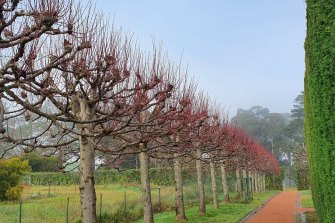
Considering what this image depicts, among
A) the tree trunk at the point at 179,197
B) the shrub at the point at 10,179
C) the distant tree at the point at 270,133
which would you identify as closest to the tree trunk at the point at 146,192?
the tree trunk at the point at 179,197

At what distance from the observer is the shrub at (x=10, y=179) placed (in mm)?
25703

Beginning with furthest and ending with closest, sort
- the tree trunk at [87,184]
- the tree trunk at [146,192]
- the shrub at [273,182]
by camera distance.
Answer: the shrub at [273,182]
the tree trunk at [146,192]
the tree trunk at [87,184]

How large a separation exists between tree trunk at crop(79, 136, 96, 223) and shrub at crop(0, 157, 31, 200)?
1866 centimetres

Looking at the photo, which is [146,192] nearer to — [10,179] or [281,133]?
[10,179]

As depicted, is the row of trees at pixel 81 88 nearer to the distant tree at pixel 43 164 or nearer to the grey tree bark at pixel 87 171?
the grey tree bark at pixel 87 171

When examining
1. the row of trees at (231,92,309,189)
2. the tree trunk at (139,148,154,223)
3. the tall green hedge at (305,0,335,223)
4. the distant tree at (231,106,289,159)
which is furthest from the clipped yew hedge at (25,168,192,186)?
the distant tree at (231,106,289,159)

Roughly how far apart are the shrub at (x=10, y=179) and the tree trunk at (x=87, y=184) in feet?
61.2

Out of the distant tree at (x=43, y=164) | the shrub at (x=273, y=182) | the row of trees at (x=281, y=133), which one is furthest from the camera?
the row of trees at (x=281, y=133)

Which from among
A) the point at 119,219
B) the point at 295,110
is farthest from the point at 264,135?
the point at 119,219

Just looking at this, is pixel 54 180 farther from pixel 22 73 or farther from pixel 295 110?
pixel 295 110

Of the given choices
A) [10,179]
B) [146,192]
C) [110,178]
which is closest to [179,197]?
[146,192]

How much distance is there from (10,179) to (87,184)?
761 inches

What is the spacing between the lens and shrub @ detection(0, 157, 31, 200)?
25.7 metres

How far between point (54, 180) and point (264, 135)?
6463cm
